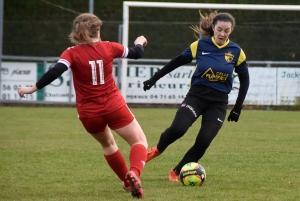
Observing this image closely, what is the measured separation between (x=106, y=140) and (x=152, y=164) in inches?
82.6

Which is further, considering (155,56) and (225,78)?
(155,56)

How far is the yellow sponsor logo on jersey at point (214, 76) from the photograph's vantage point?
6148mm

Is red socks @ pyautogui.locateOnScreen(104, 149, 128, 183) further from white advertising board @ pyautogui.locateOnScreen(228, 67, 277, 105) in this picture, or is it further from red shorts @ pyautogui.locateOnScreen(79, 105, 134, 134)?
white advertising board @ pyautogui.locateOnScreen(228, 67, 277, 105)

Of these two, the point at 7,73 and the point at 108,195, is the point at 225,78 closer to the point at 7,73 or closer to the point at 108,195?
the point at 108,195

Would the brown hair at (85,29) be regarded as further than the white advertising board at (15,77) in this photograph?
No

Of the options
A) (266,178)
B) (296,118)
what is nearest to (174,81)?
(296,118)

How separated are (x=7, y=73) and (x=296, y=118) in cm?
746

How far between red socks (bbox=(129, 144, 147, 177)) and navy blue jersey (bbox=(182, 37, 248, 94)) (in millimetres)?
1158

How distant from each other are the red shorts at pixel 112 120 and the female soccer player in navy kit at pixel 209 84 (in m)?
0.88

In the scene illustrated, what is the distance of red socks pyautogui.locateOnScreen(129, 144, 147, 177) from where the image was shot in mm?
5289

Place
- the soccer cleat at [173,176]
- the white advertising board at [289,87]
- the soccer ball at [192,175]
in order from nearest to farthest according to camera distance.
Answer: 1. the soccer ball at [192,175]
2. the soccer cleat at [173,176]
3. the white advertising board at [289,87]

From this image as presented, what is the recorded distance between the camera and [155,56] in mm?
17203

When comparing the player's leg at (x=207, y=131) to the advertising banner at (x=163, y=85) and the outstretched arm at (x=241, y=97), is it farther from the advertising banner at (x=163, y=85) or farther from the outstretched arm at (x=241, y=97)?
the advertising banner at (x=163, y=85)

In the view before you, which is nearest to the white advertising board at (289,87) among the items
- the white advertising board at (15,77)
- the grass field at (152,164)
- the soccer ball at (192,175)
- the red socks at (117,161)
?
the grass field at (152,164)
